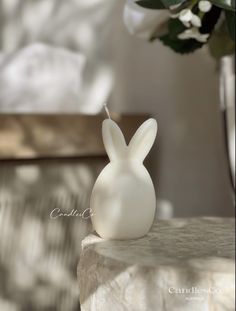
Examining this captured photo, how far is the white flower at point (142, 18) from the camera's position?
2.81ft

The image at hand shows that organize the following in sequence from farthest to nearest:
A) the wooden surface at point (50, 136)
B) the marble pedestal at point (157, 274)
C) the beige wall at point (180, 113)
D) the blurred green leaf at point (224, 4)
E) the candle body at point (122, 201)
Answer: the beige wall at point (180, 113)
the wooden surface at point (50, 136)
the blurred green leaf at point (224, 4)
the candle body at point (122, 201)
the marble pedestal at point (157, 274)

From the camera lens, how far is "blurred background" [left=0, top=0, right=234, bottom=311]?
2.88 ft

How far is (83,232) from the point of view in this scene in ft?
3.06

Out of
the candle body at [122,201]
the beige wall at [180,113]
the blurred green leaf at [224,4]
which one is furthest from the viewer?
the beige wall at [180,113]

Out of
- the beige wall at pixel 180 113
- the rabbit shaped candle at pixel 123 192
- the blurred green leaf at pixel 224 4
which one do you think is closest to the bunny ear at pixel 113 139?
the rabbit shaped candle at pixel 123 192

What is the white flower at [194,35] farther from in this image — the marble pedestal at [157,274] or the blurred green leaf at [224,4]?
the marble pedestal at [157,274]

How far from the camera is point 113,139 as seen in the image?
596 mm

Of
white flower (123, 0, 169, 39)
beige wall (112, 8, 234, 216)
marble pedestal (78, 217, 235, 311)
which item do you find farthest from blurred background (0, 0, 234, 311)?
marble pedestal (78, 217, 235, 311)

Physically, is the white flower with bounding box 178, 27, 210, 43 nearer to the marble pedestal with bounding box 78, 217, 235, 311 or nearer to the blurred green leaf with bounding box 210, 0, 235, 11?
the blurred green leaf with bounding box 210, 0, 235, 11

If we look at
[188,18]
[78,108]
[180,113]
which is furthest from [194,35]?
[180,113]

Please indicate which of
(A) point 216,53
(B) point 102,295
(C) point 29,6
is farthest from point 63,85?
(B) point 102,295

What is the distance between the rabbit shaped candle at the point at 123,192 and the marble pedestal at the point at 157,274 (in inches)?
0.7

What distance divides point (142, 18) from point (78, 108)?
0.27 m

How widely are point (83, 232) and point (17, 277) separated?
14 cm
